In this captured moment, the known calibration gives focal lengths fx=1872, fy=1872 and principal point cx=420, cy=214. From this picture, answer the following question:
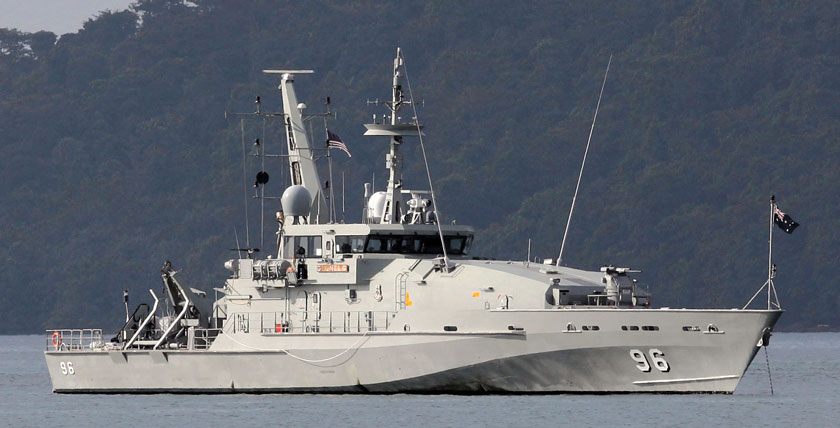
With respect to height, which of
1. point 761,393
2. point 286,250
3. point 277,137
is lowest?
point 761,393

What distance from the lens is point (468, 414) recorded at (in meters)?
41.8

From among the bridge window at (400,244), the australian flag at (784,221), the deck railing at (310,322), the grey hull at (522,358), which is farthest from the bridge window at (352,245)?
the australian flag at (784,221)

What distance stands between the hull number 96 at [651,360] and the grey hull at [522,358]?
0.16 ft

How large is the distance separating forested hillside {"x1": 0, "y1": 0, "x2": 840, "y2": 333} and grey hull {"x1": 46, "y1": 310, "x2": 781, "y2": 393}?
73.4 meters

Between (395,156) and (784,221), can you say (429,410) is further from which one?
(784,221)

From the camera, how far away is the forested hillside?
125 meters

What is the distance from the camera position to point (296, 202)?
4756 cm

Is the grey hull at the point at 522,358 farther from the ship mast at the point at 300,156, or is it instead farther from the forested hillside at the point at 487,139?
the forested hillside at the point at 487,139

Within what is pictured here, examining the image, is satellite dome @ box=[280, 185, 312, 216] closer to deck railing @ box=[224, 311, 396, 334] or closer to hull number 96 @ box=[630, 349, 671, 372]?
deck railing @ box=[224, 311, 396, 334]

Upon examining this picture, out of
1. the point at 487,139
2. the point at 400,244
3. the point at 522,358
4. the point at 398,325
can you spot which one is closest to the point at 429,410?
the point at 522,358

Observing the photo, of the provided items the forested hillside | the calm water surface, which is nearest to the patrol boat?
the calm water surface

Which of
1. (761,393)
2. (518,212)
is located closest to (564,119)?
(518,212)

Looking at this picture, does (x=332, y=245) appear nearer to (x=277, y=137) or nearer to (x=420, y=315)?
(x=420, y=315)

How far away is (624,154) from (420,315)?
92.1m
